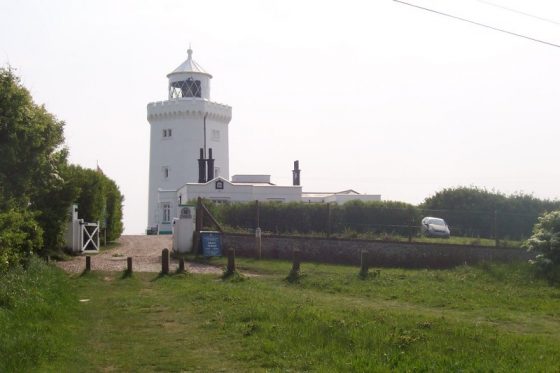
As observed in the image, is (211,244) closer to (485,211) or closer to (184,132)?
(485,211)

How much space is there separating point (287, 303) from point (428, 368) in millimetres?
6500

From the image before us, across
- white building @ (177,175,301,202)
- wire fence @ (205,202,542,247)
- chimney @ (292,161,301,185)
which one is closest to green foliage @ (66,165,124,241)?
wire fence @ (205,202,542,247)

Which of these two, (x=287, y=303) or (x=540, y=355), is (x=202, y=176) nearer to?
(x=287, y=303)

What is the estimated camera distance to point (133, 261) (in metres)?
28.1

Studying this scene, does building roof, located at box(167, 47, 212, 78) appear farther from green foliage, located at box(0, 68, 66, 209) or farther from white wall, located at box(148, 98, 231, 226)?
green foliage, located at box(0, 68, 66, 209)

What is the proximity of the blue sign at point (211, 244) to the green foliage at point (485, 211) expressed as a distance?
12156 millimetres

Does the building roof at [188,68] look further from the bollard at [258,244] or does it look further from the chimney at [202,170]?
the bollard at [258,244]

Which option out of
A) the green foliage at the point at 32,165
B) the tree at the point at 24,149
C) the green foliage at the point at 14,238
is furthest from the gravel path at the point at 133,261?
the green foliage at the point at 14,238

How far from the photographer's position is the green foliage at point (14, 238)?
15.9 m

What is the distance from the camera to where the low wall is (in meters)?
29.1

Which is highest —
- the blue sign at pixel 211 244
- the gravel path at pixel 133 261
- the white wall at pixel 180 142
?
the white wall at pixel 180 142

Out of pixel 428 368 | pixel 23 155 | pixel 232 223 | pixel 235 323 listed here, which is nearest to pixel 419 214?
pixel 232 223

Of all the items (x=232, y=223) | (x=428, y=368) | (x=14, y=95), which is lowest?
(x=428, y=368)

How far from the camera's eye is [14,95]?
19891 millimetres
